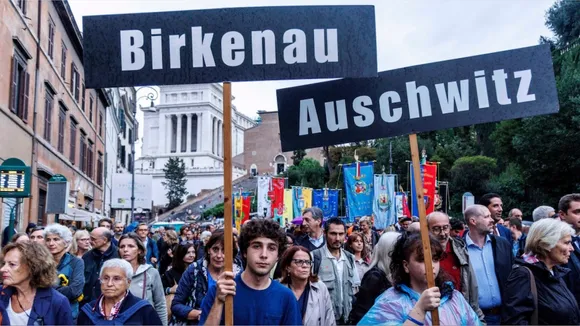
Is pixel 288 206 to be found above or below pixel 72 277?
above

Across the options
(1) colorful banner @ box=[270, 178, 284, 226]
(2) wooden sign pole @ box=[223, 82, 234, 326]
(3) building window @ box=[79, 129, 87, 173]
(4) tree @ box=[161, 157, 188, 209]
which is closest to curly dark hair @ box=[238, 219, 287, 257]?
(2) wooden sign pole @ box=[223, 82, 234, 326]

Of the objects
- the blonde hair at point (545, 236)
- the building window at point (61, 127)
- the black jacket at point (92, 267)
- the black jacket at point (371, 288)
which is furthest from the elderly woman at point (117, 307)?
the building window at point (61, 127)

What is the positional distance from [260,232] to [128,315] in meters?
1.35

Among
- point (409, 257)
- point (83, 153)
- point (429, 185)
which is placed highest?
point (83, 153)

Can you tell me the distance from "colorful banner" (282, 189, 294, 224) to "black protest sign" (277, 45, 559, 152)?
2017 cm

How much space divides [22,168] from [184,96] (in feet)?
334

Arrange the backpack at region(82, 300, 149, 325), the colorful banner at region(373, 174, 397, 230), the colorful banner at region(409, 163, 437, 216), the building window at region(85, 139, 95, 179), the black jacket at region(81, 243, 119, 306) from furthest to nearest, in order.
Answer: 1. the building window at region(85, 139, 95, 179)
2. the colorful banner at region(373, 174, 397, 230)
3. the colorful banner at region(409, 163, 437, 216)
4. the black jacket at region(81, 243, 119, 306)
5. the backpack at region(82, 300, 149, 325)

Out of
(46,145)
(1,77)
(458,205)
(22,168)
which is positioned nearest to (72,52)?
(46,145)

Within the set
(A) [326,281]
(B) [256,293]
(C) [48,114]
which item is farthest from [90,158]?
(B) [256,293]

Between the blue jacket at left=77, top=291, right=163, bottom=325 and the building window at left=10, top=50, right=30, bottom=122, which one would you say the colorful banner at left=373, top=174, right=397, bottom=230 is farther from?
the blue jacket at left=77, top=291, right=163, bottom=325

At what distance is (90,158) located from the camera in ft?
107

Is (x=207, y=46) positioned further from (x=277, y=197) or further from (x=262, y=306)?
(x=277, y=197)

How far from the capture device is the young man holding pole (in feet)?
10.3

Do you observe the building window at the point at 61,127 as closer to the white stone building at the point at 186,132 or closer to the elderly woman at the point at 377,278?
the elderly woman at the point at 377,278
